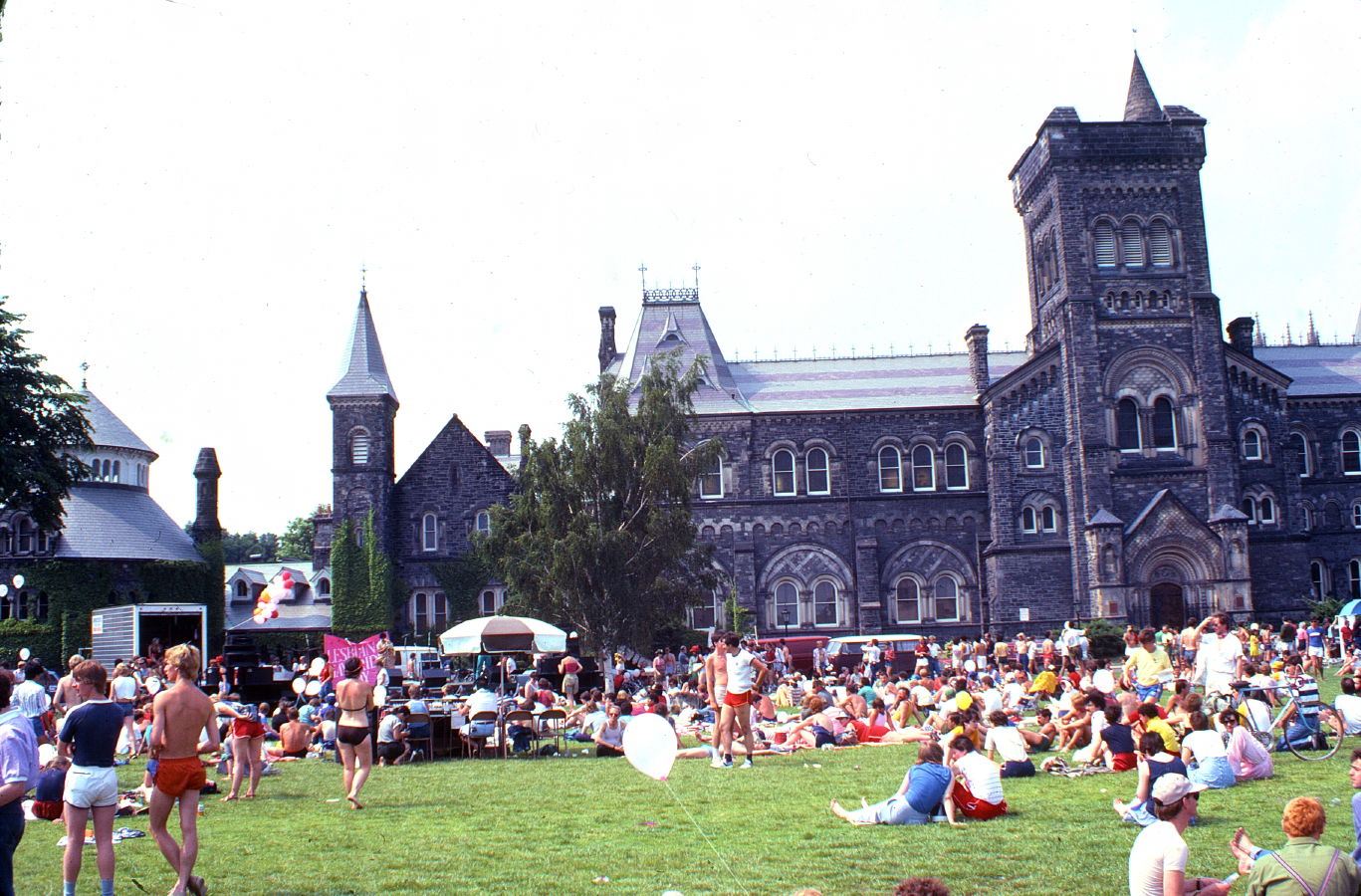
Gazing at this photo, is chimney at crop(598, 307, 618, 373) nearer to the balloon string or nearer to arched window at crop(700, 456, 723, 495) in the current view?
arched window at crop(700, 456, 723, 495)

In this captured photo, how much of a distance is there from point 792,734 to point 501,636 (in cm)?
764

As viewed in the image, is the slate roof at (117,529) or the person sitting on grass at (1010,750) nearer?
the person sitting on grass at (1010,750)

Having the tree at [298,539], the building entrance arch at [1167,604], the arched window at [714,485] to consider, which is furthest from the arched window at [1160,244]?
the tree at [298,539]

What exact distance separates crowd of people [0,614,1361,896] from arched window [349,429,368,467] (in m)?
18.4

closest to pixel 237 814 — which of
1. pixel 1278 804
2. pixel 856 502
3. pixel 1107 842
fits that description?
pixel 1107 842

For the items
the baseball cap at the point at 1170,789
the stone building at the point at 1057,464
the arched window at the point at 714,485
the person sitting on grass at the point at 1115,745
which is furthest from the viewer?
the arched window at the point at 714,485

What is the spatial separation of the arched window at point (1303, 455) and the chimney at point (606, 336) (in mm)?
29437

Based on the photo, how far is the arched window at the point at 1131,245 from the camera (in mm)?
50219

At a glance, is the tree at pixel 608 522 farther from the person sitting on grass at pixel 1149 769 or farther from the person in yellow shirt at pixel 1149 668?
the person sitting on grass at pixel 1149 769

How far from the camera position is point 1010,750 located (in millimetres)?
15359

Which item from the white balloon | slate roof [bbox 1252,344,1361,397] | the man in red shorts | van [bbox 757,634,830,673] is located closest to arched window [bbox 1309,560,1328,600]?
slate roof [bbox 1252,344,1361,397]

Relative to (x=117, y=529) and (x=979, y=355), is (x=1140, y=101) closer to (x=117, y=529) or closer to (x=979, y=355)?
(x=979, y=355)

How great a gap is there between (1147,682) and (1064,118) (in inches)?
1442

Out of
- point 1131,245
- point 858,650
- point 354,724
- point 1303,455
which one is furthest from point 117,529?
point 1303,455
